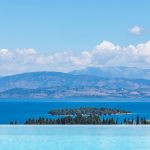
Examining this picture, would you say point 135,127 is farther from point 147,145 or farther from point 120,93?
point 120,93

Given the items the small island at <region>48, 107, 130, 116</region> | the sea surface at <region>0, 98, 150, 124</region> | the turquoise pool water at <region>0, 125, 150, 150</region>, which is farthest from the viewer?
the sea surface at <region>0, 98, 150, 124</region>

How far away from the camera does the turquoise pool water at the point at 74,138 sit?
1355 cm

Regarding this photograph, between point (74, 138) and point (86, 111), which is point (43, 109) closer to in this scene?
point (86, 111)

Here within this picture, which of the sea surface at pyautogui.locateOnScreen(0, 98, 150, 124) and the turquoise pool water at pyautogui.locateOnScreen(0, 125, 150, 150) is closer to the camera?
the turquoise pool water at pyautogui.locateOnScreen(0, 125, 150, 150)

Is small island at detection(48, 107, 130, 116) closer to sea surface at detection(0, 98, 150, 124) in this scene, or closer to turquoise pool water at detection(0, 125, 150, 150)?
sea surface at detection(0, 98, 150, 124)

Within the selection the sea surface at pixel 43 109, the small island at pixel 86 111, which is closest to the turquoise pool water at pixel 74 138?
the sea surface at pixel 43 109

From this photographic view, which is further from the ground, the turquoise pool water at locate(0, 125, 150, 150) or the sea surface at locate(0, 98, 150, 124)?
the sea surface at locate(0, 98, 150, 124)

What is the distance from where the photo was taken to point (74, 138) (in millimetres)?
15156

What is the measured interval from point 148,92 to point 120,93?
1380 cm

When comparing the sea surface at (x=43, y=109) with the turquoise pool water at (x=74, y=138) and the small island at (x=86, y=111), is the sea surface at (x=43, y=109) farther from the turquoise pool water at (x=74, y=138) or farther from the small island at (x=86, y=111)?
the turquoise pool water at (x=74, y=138)

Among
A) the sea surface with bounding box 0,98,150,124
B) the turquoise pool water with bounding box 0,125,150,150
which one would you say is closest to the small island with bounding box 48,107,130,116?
the sea surface with bounding box 0,98,150,124

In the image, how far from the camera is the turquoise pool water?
533 inches

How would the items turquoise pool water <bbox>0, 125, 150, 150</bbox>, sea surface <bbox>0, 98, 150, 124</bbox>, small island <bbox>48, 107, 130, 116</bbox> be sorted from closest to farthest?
1. turquoise pool water <bbox>0, 125, 150, 150</bbox>
2. small island <bbox>48, 107, 130, 116</bbox>
3. sea surface <bbox>0, 98, 150, 124</bbox>

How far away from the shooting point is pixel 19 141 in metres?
14.6
